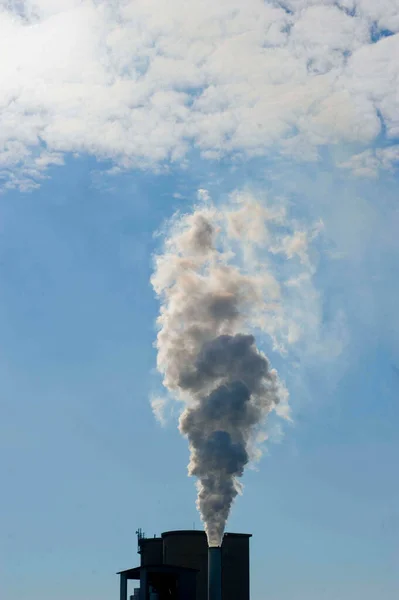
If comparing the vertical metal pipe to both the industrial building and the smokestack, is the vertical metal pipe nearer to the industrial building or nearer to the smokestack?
the industrial building

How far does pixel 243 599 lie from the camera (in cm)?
5350

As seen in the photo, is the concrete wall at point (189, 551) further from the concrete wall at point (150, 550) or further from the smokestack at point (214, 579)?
the smokestack at point (214, 579)

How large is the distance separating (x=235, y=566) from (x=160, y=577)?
25.4 ft

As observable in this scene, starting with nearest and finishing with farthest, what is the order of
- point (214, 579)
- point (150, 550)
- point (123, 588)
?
point (214, 579) → point (123, 588) → point (150, 550)

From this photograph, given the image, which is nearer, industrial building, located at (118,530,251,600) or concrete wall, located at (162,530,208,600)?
industrial building, located at (118,530,251,600)

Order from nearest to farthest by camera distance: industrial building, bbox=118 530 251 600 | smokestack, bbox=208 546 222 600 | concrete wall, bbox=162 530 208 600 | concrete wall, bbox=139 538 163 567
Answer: smokestack, bbox=208 546 222 600
industrial building, bbox=118 530 251 600
concrete wall, bbox=162 530 208 600
concrete wall, bbox=139 538 163 567

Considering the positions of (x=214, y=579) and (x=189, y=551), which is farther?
(x=189, y=551)

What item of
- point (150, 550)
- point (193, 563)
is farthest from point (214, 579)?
point (150, 550)

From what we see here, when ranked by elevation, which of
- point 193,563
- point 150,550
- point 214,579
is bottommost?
point 214,579

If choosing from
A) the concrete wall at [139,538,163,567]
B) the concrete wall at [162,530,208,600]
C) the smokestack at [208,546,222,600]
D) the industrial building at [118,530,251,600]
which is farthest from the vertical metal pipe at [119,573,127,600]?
the concrete wall at [139,538,163,567]

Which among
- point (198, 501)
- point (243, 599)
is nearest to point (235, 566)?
point (243, 599)

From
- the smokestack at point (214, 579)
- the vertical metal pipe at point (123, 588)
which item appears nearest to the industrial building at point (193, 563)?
the vertical metal pipe at point (123, 588)

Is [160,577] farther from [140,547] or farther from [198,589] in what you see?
[140,547]

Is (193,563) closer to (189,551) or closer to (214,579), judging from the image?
(189,551)
